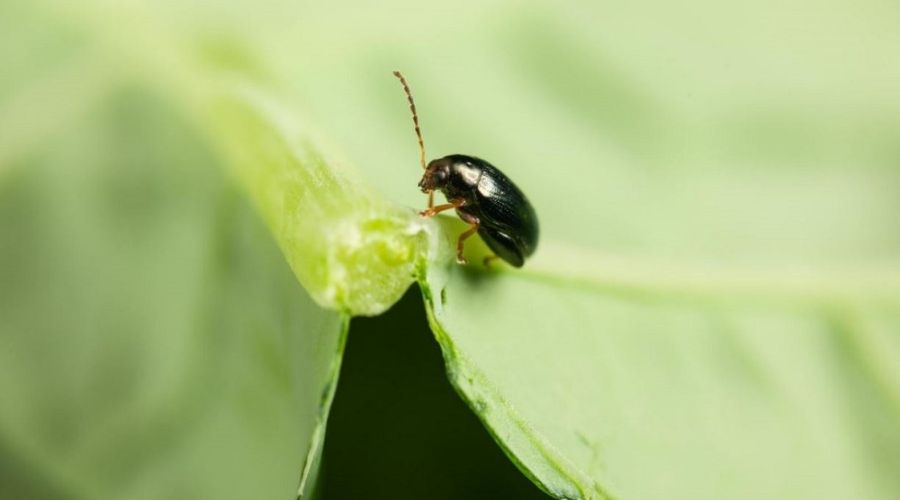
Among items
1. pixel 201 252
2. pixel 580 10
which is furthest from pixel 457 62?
pixel 201 252

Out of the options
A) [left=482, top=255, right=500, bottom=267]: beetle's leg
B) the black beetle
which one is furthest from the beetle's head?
[left=482, top=255, right=500, bottom=267]: beetle's leg

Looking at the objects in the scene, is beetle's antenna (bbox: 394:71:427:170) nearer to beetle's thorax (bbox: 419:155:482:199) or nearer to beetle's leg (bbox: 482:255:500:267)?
beetle's thorax (bbox: 419:155:482:199)

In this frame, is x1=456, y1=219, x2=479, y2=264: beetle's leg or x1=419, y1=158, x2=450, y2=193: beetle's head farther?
x1=419, y1=158, x2=450, y2=193: beetle's head

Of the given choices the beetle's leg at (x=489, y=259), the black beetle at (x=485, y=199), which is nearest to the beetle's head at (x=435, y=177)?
the black beetle at (x=485, y=199)

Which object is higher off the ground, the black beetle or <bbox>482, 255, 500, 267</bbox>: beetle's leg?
the black beetle

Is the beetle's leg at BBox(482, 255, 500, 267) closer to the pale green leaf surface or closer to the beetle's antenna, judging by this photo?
the pale green leaf surface

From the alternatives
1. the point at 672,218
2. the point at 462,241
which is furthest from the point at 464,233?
the point at 672,218

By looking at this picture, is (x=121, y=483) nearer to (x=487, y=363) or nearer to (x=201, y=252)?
(x=201, y=252)
